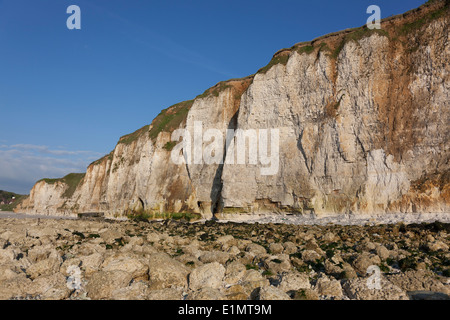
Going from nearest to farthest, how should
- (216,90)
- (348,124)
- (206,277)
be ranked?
(206,277)
(348,124)
(216,90)

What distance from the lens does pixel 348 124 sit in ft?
76.9

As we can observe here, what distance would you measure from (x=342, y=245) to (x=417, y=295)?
20.6 ft

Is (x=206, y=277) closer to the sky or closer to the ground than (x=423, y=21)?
closer to the ground

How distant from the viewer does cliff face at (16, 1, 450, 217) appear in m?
20.5

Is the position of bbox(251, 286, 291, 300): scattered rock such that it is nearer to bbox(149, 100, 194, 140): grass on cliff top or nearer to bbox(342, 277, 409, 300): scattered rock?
bbox(342, 277, 409, 300): scattered rock

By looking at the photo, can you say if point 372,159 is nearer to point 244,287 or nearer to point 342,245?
point 342,245

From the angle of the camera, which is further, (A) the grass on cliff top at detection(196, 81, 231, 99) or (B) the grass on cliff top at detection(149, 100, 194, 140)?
(B) the grass on cliff top at detection(149, 100, 194, 140)

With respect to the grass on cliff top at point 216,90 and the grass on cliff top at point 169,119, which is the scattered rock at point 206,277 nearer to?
the grass on cliff top at point 216,90

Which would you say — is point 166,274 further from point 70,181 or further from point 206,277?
point 70,181

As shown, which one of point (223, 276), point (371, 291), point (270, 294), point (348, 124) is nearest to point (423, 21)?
point (348, 124)

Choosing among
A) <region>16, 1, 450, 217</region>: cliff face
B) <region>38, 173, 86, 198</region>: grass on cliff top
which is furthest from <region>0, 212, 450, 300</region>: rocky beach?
<region>38, 173, 86, 198</region>: grass on cliff top

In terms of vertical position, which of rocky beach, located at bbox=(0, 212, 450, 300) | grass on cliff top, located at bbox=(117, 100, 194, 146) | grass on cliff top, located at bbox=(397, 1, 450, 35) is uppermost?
grass on cliff top, located at bbox=(397, 1, 450, 35)

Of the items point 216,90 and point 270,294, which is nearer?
point 270,294
